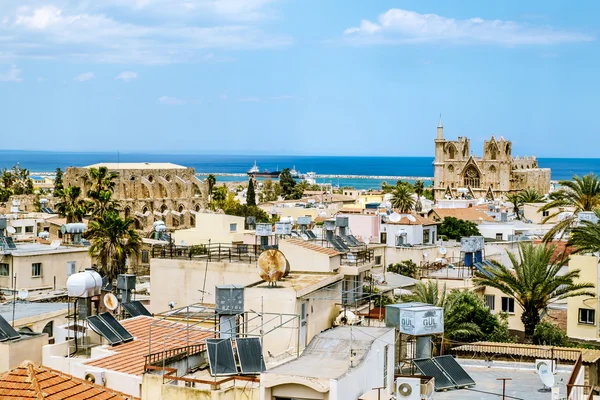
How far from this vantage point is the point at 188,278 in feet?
78.0

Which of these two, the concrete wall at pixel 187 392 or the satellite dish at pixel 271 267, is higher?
→ the satellite dish at pixel 271 267

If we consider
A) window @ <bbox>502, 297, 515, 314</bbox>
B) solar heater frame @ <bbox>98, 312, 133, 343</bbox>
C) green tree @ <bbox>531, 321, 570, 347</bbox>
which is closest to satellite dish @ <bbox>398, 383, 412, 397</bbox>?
solar heater frame @ <bbox>98, 312, 133, 343</bbox>

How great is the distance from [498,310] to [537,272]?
4.73m

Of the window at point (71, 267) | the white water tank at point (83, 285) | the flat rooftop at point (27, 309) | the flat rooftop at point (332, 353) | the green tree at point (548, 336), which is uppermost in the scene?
the white water tank at point (83, 285)

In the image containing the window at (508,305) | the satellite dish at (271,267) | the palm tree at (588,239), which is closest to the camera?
the satellite dish at (271,267)

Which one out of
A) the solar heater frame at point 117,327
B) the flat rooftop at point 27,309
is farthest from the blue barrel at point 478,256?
the solar heater frame at point 117,327

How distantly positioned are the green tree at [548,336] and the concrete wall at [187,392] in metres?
15.3

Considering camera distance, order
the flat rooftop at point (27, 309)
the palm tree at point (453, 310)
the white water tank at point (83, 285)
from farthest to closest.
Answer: the palm tree at point (453, 310)
the flat rooftop at point (27, 309)
the white water tank at point (83, 285)

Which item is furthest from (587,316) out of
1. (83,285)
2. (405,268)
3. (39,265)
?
(39,265)

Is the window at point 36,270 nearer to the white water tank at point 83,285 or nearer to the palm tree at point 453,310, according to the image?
the palm tree at point 453,310

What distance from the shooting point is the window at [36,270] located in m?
34.0

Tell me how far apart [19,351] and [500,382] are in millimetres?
8521

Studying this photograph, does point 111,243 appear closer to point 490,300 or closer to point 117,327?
point 490,300

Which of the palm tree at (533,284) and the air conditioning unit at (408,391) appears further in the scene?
the palm tree at (533,284)
